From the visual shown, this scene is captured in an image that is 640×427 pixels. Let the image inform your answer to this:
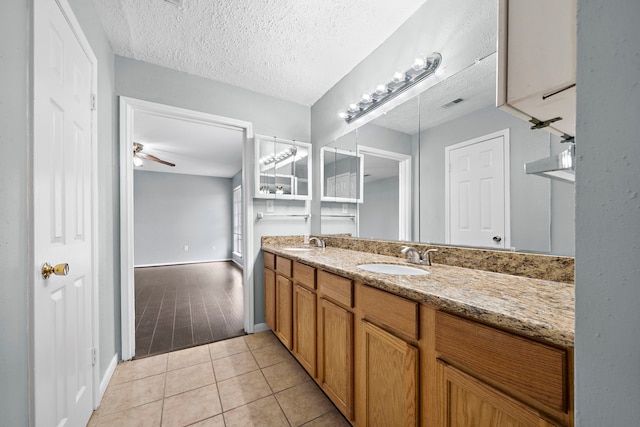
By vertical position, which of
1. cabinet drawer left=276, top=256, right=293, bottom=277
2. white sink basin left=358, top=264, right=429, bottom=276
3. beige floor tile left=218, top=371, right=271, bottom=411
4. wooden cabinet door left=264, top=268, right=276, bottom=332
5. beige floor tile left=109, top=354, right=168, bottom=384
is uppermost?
white sink basin left=358, top=264, right=429, bottom=276

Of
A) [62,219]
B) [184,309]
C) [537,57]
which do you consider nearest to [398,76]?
[537,57]

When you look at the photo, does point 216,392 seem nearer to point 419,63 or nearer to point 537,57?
point 537,57

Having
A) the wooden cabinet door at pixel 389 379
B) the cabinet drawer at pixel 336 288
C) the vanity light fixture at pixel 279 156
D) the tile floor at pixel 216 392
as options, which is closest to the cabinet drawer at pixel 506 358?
the wooden cabinet door at pixel 389 379

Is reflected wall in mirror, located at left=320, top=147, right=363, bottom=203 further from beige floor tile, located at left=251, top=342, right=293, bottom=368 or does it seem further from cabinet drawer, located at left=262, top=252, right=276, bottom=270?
beige floor tile, located at left=251, top=342, right=293, bottom=368

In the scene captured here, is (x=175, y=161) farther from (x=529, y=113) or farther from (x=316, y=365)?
(x=529, y=113)

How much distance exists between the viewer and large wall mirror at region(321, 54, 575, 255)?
1088 millimetres

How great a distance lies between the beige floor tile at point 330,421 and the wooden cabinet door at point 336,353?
11 cm

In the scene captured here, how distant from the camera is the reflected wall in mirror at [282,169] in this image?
2473mm

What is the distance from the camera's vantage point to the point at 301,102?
2.76 meters

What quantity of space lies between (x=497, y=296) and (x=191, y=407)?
1716 mm

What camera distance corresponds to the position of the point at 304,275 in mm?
1649

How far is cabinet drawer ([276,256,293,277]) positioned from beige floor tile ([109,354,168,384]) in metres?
1.09

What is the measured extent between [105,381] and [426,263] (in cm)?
217

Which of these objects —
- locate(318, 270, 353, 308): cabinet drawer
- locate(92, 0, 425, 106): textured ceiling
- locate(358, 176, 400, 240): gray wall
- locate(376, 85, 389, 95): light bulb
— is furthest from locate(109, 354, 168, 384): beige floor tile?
locate(376, 85, 389, 95): light bulb
